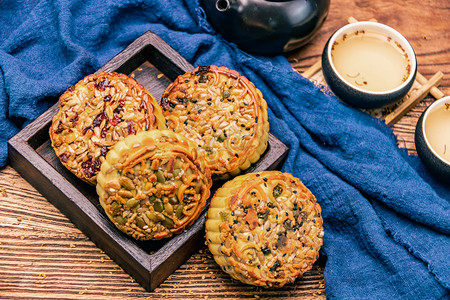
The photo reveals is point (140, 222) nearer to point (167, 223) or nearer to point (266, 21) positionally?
point (167, 223)

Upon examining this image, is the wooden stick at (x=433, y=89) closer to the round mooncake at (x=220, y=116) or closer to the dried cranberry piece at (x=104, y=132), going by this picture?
the round mooncake at (x=220, y=116)

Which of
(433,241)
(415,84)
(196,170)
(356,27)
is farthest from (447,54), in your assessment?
(196,170)

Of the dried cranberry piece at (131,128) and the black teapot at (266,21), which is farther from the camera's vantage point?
the black teapot at (266,21)

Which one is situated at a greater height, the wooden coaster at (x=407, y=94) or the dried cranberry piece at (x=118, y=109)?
the dried cranberry piece at (x=118, y=109)

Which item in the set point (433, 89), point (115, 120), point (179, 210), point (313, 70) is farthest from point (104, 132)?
point (433, 89)

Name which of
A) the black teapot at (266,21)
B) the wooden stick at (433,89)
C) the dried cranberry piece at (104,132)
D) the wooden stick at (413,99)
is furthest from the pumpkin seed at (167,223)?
the wooden stick at (433,89)

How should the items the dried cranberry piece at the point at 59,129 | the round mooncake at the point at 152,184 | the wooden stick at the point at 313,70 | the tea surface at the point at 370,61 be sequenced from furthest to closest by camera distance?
the wooden stick at the point at 313,70 → the tea surface at the point at 370,61 → the dried cranberry piece at the point at 59,129 → the round mooncake at the point at 152,184

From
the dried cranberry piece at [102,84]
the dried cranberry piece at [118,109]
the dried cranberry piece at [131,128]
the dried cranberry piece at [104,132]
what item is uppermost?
the dried cranberry piece at [102,84]
